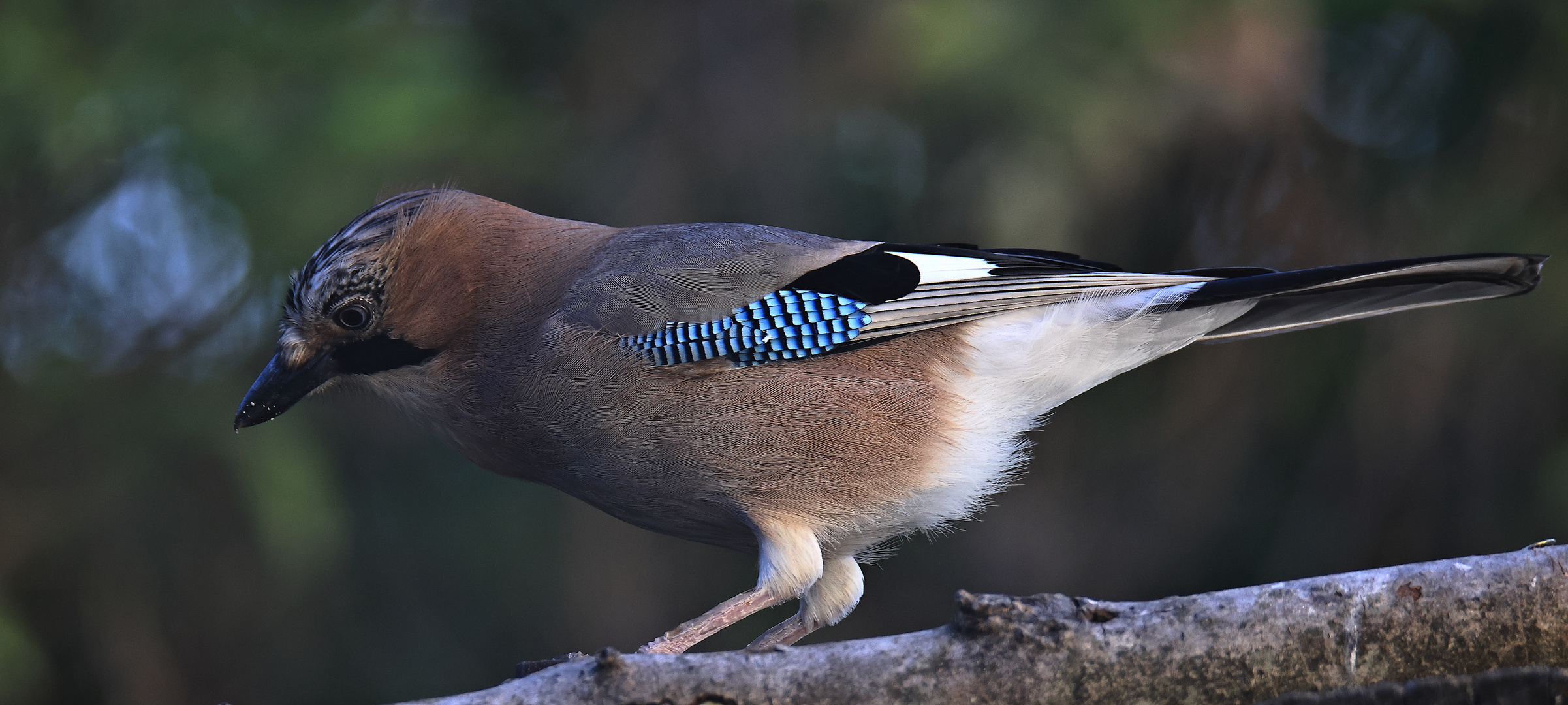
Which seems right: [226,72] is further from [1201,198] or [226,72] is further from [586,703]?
[1201,198]

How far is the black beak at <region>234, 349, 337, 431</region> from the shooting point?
2.96 meters

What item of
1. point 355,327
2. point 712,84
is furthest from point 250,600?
point 712,84

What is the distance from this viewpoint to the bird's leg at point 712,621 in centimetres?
261

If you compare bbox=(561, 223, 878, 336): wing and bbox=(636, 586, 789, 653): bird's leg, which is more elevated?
bbox=(561, 223, 878, 336): wing

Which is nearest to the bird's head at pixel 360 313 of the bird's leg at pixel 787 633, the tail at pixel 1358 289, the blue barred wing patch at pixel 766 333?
the blue barred wing patch at pixel 766 333

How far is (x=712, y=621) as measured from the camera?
2.66m

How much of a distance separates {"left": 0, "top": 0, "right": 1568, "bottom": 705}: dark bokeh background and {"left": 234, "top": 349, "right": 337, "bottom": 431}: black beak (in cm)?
153

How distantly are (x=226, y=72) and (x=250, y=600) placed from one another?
7.30 ft

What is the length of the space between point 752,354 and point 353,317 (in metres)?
1.05

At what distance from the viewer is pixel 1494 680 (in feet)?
5.30

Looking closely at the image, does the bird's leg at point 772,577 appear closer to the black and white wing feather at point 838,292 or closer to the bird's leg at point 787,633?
the bird's leg at point 787,633

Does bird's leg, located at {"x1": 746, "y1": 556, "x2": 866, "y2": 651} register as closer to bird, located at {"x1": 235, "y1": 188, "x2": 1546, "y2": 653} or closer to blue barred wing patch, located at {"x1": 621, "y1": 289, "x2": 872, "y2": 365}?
bird, located at {"x1": 235, "y1": 188, "x2": 1546, "y2": 653}

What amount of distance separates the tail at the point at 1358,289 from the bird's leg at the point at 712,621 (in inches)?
51.4

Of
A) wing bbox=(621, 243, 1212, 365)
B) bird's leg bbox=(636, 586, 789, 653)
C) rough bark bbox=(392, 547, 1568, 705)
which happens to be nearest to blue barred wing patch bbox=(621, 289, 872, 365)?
wing bbox=(621, 243, 1212, 365)
